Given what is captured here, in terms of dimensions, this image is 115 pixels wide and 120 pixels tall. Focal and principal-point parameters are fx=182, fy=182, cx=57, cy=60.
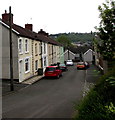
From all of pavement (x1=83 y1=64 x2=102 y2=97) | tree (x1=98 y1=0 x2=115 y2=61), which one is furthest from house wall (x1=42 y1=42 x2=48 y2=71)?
tree (x1=98 y1=0 x2=115 y2=61)

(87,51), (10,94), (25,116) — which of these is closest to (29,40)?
(10,94)

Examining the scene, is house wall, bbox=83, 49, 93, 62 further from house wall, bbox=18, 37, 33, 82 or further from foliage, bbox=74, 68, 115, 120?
foliage, bbox=74, 68, 115, 120

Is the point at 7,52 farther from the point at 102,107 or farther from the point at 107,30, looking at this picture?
the point at 102,107

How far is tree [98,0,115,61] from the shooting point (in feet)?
33.9

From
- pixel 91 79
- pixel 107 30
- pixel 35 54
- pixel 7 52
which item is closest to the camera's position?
pixel 107 30

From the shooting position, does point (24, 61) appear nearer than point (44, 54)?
Yes

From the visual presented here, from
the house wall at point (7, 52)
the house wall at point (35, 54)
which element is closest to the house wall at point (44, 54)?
the house wall at point (35, 54)

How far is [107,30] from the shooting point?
10891 mm

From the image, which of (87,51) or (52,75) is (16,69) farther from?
(87,51)

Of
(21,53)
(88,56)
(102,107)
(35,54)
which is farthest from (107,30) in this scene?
(88,56)

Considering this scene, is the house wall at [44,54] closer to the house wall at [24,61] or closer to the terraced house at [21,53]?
the terraced house at [21,53]

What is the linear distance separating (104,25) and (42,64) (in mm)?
20708

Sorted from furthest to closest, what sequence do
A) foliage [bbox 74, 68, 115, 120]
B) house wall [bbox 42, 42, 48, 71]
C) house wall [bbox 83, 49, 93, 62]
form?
house wall [bbox 83, 49, 93, 62] < house wall [bbox 42, 42, 48, 71] < foliage [bbox 74, 68, 115, 120]

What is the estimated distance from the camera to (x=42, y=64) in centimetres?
3083
